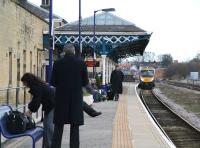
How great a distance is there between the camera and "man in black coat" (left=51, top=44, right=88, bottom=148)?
909 centimetres

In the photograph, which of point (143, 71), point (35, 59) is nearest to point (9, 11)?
point (35, 59)

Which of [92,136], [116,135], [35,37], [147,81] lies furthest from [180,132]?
[147,81]

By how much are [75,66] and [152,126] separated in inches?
347

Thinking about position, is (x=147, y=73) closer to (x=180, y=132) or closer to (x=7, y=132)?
(x=180, y=132)

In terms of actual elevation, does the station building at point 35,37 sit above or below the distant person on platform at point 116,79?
above

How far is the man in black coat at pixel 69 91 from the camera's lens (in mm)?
9094

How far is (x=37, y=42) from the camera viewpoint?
41.1 m

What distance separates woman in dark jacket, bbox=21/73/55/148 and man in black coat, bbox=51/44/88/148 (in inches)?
21.5

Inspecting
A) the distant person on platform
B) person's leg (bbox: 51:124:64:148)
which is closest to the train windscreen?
the distant person on platform

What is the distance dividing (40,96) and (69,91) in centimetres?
93

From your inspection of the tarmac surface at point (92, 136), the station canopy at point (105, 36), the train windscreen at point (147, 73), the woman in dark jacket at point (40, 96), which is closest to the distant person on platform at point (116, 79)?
the tarmac surface at point (92, 136)

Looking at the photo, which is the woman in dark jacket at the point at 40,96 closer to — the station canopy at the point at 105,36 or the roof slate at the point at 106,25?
the station canopy at the point at 105,36

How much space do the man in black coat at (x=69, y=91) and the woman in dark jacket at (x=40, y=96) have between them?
55 centimetres

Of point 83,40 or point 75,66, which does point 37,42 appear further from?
point 75,66
